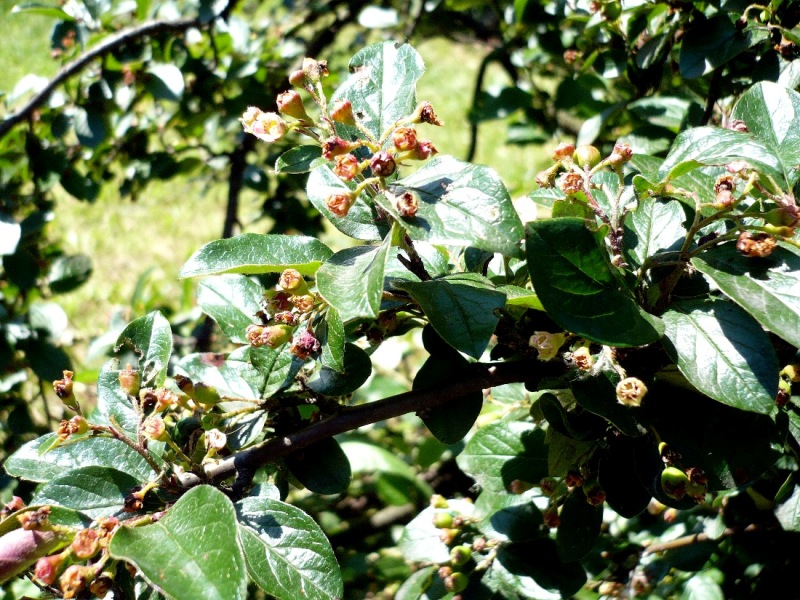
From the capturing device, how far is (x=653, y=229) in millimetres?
837

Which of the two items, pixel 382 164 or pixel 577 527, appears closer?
pixel 382 164

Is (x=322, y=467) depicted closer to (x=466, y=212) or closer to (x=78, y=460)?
(x=78, y=460)

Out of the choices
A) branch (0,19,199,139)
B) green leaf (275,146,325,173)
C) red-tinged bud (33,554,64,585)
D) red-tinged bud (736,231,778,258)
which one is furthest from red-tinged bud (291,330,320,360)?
branch (0,19,199,139)

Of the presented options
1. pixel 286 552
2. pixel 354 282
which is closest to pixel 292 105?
pixel 354 282

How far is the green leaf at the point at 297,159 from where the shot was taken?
792 millimetres

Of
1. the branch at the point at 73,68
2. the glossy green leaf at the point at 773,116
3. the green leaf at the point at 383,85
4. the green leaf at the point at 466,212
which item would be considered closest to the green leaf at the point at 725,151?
the glossy green leaf at the point at 773,116

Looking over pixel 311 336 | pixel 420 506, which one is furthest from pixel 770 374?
pixel 420 506

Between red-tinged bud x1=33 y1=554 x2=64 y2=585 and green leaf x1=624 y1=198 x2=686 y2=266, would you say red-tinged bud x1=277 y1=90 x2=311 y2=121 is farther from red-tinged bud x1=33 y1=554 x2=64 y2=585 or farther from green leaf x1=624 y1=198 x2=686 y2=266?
red-tinged bud x1=33 y1=554 x2=64 y2=585

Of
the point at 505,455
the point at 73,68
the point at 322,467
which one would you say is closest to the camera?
the point at 322,467

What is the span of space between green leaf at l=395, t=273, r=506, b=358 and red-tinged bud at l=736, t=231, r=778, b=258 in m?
0.21

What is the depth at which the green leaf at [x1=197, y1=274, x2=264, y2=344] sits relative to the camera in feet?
3.14

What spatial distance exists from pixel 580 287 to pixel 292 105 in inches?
13.1

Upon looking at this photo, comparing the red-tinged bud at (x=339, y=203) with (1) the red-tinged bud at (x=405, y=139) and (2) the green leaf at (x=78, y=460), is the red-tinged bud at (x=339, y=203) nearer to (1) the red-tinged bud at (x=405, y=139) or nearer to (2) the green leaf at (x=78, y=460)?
(1) the red-tinged bud at (x=405, y=139)

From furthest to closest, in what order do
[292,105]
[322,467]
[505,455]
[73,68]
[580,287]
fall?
[73,68] → [505,455] → [322,467] → [292,105] → [580,287]
